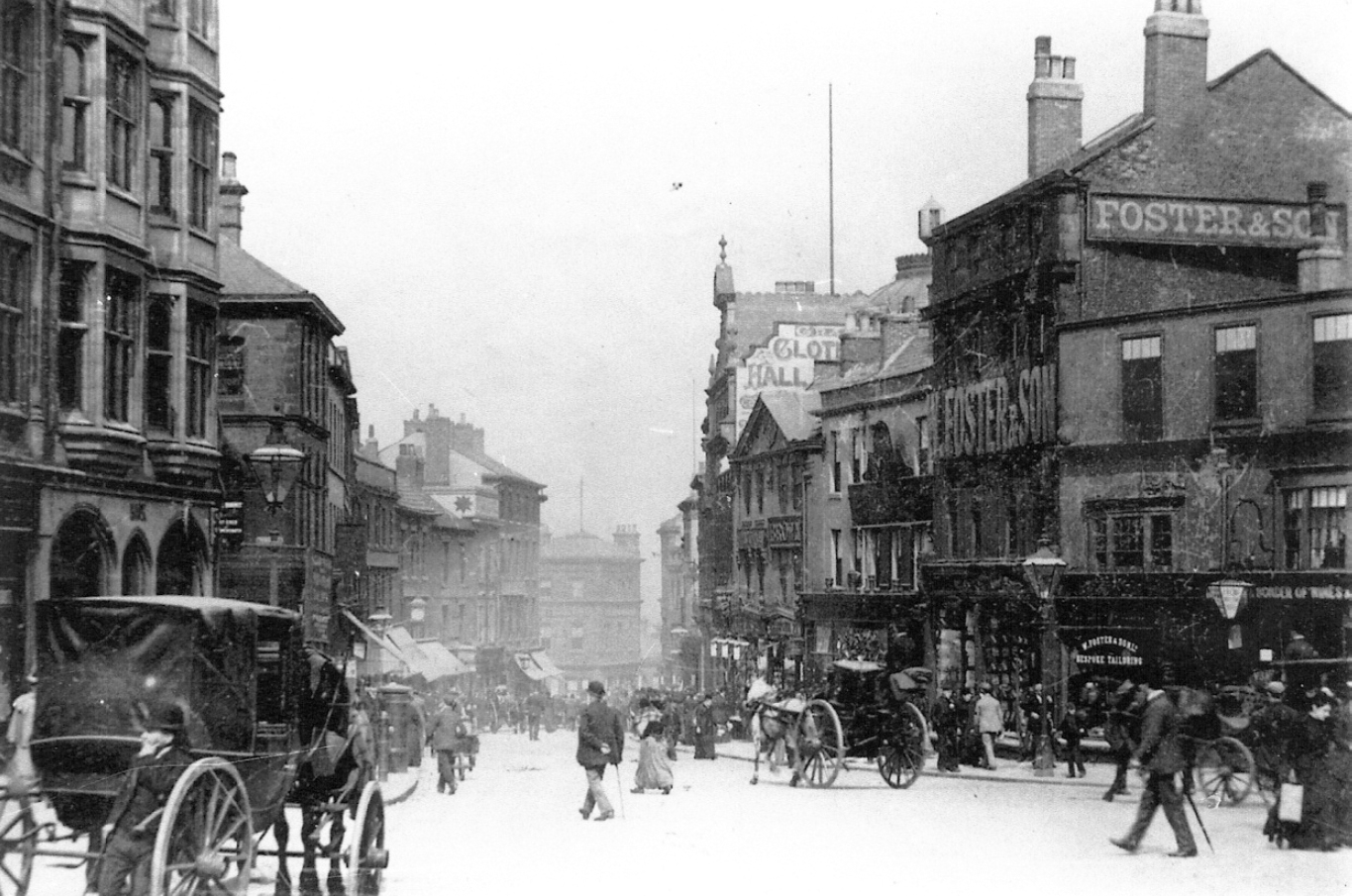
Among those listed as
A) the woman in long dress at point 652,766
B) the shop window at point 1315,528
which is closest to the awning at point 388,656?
the woman in long dress at point 652,766

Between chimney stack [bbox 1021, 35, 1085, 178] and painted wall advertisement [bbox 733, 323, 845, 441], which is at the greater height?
chimney stack [bbox 1021, 35, 1085, 178]

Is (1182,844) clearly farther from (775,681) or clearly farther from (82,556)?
(775,681)

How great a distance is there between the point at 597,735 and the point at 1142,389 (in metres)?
16.2

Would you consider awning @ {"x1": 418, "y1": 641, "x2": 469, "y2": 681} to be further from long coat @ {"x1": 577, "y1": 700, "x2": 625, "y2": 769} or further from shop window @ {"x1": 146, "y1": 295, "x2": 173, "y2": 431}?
long coat @ {"x1": 577, "y1": 700, "x2": 625, "y2": 769}

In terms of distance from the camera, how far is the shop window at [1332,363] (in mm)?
27062

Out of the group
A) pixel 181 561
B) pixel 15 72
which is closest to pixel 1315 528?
pixel 181 561

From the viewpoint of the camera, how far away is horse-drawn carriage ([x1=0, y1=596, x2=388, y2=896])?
10.3 metres

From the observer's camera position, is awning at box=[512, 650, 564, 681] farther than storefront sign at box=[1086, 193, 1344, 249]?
Yes

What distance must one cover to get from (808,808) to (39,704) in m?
11.1

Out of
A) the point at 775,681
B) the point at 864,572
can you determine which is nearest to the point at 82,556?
the point at 864,572

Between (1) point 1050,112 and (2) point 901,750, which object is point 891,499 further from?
(2) point 901,750

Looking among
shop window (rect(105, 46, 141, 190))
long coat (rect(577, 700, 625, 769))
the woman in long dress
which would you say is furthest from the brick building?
shop window (rect(105, 46, 141, 190))

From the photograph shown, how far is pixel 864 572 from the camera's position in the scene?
46.8 metres

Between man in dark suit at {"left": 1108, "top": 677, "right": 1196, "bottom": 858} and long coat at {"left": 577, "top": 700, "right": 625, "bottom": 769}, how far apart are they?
20.3 feet
